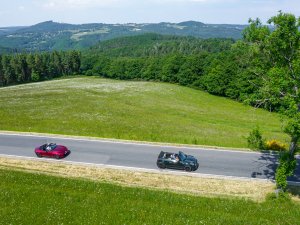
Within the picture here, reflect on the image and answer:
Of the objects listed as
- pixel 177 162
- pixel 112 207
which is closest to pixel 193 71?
pixel 177 162

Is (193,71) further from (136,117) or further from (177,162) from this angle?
(177,162)

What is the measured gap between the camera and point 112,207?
17781mm

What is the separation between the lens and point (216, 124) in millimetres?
49906

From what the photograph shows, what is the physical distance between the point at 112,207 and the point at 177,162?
1193cm

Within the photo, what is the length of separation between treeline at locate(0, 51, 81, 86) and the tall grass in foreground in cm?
12086

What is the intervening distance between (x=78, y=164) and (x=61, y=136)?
9438mm

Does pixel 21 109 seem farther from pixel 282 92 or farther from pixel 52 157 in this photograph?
pixel 282 92

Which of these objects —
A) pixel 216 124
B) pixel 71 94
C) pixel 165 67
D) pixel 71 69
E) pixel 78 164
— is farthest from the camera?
pixel 71 69

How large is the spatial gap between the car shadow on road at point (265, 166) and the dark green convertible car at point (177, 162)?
217 inches

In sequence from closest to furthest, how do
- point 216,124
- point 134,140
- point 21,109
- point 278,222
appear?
point 278,222 < point 134,140 < point 216,124 < point 21,109

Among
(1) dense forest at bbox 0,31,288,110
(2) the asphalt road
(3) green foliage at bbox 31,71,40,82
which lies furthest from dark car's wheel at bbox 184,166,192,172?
(3) green foliage at bbox 31,71,40,82

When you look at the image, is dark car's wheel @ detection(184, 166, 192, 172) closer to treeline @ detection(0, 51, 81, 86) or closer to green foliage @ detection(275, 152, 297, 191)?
green foliage @ detection(275, 152, 297, 191)

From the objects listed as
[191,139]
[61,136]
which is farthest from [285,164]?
[61,136]

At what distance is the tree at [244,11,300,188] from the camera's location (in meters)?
21.2
